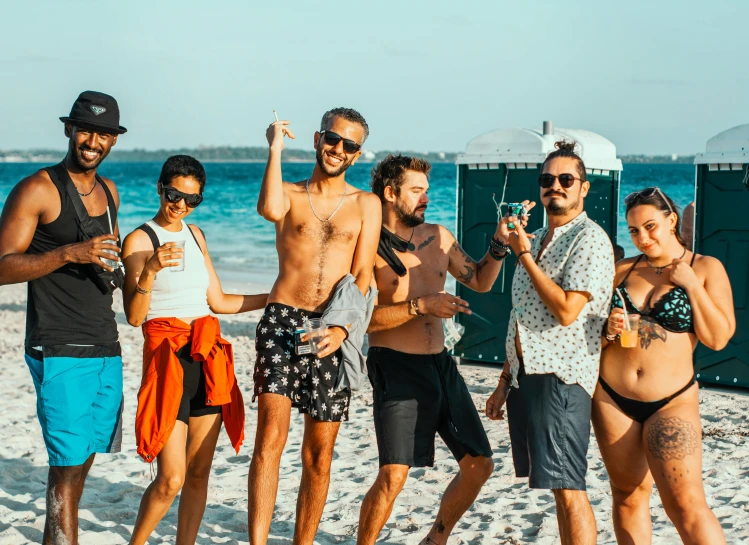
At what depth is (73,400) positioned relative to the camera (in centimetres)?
338

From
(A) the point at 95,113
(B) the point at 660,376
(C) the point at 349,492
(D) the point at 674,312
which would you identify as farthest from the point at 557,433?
(A) the point at 95,113

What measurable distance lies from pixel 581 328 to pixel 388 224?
1.17 meters

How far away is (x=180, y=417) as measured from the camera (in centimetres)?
349

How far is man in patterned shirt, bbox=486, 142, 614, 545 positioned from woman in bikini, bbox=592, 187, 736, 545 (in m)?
0.10

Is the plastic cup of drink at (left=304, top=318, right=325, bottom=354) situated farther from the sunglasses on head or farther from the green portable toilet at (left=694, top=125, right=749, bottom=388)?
the green portable toilet at (left=694, top=125, right=749, bottom=388)

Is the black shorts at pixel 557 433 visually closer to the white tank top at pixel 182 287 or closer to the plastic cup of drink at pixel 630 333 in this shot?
Answer: the plastic cup of drink at pixel 630 333

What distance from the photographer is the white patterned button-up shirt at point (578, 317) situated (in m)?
3.25

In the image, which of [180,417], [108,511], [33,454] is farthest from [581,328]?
[33,454]

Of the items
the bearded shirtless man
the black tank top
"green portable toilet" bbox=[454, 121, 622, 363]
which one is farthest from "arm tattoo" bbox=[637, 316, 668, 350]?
"green portable toilet" bbox=[454, 121, 622, 363]

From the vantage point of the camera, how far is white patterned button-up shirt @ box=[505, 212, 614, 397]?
3.25 meters

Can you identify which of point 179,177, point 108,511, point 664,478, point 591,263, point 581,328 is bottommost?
point 108,511

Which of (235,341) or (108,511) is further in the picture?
(235,341)

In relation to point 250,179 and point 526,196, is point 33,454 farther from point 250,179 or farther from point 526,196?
point 250,179

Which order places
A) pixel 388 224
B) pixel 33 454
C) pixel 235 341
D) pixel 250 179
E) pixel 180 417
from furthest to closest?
pixel 250 179
pixel 235 341
pixel 33 454
pixel 388 224
pixel 180 417
